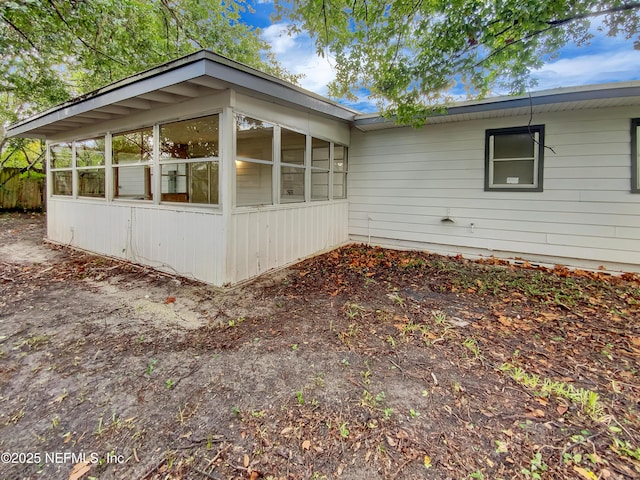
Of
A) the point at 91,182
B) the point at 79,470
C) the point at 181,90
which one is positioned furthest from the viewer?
the point at 91,182

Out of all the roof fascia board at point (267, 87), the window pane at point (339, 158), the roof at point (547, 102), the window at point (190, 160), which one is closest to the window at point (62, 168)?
the window at point (190, 160)

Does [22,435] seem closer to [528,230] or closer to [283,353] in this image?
[283,353]

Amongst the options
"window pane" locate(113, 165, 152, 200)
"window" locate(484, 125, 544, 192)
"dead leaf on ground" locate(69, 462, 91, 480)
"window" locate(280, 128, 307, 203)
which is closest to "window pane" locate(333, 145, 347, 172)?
"window" locate(280, 128, 307, 203)

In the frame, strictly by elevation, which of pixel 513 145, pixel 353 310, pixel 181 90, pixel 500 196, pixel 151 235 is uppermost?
pixel 181 90

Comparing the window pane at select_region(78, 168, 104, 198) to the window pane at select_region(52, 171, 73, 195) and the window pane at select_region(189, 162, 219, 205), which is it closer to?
the window pane at select_region(52, 171, 73, 195)

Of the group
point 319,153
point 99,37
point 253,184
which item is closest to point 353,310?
point 253,184

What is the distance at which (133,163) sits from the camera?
5559mm

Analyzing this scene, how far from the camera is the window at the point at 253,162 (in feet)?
14.5

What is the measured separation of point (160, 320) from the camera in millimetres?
3506

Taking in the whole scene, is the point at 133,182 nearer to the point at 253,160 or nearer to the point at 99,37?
the point at 253,160

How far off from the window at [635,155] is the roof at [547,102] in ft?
1.05

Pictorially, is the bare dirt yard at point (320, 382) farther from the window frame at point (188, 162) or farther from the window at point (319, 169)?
the window at point (319, 169)

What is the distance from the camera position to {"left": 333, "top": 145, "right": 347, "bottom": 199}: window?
22.8 ft

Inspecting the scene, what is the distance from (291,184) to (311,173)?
0.69 meters
